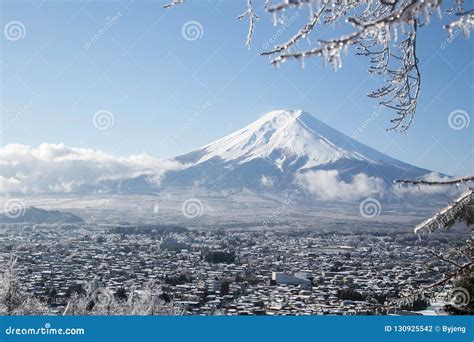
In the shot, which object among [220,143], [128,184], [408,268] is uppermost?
[220,143]

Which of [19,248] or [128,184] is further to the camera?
[128,184]

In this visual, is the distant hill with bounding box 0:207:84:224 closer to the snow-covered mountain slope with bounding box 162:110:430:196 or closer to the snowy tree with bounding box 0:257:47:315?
the snow-covered mountain slope with bounding box 162:110:430:196

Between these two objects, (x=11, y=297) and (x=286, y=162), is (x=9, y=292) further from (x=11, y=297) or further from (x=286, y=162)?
(x=286, y=162)

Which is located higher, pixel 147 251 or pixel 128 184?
pixel 128 184

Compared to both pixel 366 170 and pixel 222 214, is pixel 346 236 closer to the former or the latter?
pixel 222 214

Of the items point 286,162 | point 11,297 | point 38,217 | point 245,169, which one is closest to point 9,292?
point 11,297

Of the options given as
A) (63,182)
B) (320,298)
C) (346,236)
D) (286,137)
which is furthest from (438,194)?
(63,182)

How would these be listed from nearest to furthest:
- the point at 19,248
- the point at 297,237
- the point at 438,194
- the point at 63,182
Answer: the point at 19,248, the point at 297,237, the point at 438,194, the point at 63,182

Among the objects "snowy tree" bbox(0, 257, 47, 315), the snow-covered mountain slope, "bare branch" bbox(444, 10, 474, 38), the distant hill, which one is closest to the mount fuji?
the snow-covered mountain slope
